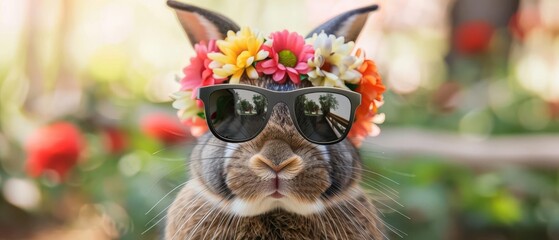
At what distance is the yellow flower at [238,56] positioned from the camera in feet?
2.94

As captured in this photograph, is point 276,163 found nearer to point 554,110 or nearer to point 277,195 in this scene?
point 277,195

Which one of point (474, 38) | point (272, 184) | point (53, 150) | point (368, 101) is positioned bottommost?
point (53, 150)

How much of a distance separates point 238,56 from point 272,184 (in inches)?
6.4

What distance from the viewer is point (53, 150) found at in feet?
7.61

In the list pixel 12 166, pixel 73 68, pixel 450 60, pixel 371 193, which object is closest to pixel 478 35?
pixel 450 60

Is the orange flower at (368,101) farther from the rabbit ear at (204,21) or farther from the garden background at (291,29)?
the garden background at (291,29)

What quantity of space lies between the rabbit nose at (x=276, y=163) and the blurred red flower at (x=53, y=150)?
1.57 meters

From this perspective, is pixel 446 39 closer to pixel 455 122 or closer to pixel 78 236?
pixel 455 122

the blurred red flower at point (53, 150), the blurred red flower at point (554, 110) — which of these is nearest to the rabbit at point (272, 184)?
the blurred red flower at point (53, 150)

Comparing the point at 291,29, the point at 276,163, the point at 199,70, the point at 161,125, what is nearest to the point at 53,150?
the point at 161,125

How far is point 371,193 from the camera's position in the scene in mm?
1038

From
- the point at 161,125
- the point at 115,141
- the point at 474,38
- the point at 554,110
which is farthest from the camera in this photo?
the point at 474,38

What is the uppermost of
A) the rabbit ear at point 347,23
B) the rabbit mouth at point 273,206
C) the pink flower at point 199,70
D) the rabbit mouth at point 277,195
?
the rabbit ear at point 347,23

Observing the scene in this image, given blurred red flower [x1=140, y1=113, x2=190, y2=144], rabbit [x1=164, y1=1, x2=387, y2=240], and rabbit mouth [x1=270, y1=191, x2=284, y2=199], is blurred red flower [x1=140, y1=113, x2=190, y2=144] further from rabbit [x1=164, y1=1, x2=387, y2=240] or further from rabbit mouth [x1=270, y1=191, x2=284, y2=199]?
rabbit mouth [x1=270, y1=191, x2=284, y2=199]
